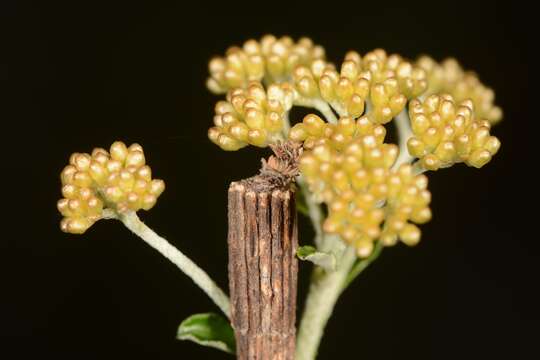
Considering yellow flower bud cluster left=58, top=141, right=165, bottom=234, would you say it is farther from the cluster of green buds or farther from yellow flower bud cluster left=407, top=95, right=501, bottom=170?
yellow flower bud cluster left=407, top=95, right=501, bottom=170

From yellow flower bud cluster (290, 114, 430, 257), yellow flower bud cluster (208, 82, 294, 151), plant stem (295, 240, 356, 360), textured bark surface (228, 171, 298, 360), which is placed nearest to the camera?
yellow flower bud cluster (290, 114, 430, 257)

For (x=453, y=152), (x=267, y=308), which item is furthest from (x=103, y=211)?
(x=453, y=152)

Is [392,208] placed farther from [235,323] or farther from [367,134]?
[235,323]

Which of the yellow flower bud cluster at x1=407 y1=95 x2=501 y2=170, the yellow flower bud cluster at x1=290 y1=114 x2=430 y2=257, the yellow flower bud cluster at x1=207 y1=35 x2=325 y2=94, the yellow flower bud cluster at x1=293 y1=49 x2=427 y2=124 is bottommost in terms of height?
the yellow flower bud cluster at x1=290 y1=114 x2=430 y2=257

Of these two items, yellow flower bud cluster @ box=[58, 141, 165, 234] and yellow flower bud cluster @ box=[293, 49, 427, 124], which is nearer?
yellow flower bud cluster @ box=[58, 141, 165, 234]

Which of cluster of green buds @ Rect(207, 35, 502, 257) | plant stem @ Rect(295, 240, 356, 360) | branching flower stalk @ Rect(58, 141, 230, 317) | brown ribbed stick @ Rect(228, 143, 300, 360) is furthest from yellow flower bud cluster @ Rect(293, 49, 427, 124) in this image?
branching flower stalk @ Rect(58, 141, 230, 317)

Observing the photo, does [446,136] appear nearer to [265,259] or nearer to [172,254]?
[265,259]

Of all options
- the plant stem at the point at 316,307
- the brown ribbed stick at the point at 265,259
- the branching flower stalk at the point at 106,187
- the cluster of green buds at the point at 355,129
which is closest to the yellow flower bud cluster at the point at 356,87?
the cluster of green buds at the point at 355,129
